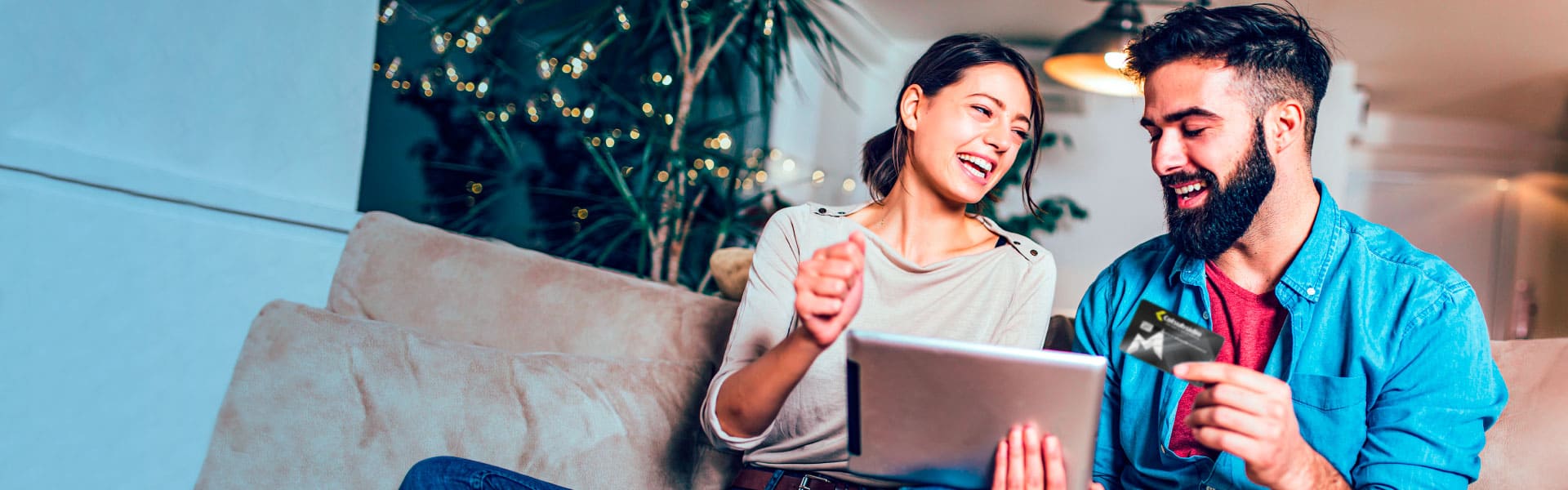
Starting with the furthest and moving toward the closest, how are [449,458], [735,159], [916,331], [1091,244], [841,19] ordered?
[1091,244], [841,19], [735,159], [916,331], [449,458]

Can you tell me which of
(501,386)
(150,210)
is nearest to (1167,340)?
(501,386)

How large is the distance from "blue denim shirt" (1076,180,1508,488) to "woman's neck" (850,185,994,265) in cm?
30

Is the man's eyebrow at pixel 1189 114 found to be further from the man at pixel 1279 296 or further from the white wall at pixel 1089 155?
the white wall at pixel 1089 155

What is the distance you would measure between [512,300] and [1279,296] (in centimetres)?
115

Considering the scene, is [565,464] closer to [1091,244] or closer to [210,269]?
[210,269]

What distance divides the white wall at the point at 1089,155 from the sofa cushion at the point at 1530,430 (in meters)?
3.58

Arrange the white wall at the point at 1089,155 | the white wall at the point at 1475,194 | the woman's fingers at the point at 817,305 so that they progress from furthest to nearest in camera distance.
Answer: the white wall at the point at 1475,194 → the white wall at the point at 1089,155 → the woman's fingers at the point at 817,305

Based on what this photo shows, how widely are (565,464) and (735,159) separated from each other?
1007 mm

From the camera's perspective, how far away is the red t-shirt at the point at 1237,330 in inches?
48.7

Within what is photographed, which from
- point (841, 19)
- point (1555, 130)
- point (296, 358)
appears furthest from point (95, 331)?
point (1555, 130)

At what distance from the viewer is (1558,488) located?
121 centimetres

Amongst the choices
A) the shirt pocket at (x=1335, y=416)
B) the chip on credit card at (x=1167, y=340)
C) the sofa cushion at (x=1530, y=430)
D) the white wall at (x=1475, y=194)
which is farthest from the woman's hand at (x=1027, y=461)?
the white wall at (x=1475, y=194)

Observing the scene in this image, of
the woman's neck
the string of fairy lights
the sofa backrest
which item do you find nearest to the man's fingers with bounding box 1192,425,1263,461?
the woman's neck

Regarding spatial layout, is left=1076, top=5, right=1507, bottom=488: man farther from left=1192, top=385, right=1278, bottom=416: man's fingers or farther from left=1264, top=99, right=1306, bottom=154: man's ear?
left=1192, top=385, right=1278, bottom=416: man's fingers
